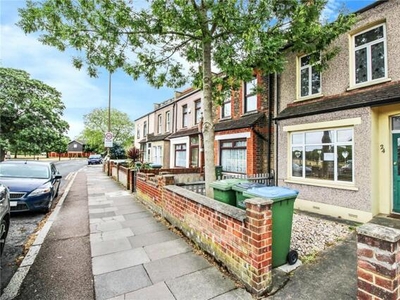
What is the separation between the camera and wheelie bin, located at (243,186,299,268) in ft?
11.0

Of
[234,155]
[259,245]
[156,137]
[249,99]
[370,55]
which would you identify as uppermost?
[370,55]

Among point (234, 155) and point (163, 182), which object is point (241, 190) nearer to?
point (163, 182)

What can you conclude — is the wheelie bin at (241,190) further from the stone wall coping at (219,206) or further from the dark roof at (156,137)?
the dark roof at (156,137)

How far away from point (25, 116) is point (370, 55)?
25.0 m

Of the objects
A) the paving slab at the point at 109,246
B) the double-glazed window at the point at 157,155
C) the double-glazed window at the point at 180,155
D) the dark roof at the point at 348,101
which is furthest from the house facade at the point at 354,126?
the double-glazed window at the point at 157,155

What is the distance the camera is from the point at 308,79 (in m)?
8.06

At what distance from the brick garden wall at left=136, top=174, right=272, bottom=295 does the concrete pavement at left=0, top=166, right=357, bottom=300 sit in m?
0.21

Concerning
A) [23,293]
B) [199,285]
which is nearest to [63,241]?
[23,293]

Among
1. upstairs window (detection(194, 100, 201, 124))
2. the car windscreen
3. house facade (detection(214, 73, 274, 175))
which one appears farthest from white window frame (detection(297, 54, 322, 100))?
the car windscreen

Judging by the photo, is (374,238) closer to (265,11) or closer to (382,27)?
(265,11)

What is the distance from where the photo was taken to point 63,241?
459cm

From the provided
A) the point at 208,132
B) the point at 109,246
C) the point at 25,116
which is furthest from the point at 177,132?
the point at 25,116

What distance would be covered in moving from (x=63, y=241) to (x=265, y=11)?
6.97 metres

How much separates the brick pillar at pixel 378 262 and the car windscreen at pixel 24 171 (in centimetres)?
839
